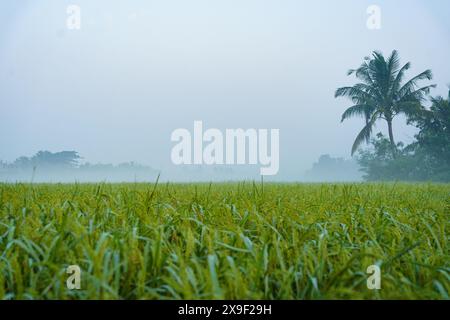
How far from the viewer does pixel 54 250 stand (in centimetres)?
170

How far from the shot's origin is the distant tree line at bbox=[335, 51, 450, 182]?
2172 centimetres

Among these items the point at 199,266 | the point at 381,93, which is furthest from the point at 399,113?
the point at 199,266

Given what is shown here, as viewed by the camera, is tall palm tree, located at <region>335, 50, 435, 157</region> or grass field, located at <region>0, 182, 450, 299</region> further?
tall palm tree, located at <region>335, 50, 435, 157</region>

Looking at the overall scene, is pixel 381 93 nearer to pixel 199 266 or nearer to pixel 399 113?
pixel 399 113

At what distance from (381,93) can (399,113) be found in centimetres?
153

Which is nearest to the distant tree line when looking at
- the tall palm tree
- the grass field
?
the tall palm tree

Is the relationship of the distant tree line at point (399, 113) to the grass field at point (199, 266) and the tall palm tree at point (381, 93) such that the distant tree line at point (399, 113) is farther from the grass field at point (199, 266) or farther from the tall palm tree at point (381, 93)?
the grass field at point (199, 266)

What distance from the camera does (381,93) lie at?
76.3ft

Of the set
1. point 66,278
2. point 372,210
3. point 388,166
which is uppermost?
point 388,166

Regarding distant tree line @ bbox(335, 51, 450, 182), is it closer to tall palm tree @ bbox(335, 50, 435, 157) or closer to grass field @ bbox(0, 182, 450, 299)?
tall palm tree @ bbox(335, 50, 435, 157)

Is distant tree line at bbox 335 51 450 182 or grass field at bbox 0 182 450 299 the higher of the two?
distant tree line at bbox 335 51 450 182
